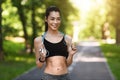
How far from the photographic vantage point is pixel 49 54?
6.00m

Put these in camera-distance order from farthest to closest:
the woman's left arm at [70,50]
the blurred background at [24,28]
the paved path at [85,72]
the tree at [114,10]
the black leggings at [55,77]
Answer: the tree at [114,10]
the blurred background at [24,28]
the paved path at [85,72]
the black leggings at [55,77]
the woman's left arm at [70,50]

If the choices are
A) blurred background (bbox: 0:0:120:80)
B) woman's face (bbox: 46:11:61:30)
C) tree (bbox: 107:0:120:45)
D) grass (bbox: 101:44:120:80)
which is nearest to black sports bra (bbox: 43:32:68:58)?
woman's face (bbox: 46:11:61:30)

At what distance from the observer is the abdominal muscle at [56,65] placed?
235 inches

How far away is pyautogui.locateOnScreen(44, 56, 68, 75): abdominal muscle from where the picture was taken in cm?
598

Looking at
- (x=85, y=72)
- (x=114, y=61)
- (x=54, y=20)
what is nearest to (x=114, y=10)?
(x=114, y=61)

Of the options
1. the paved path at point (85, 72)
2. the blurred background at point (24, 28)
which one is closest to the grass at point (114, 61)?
the blurred background at point (24, 28)

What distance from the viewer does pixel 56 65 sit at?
598cm

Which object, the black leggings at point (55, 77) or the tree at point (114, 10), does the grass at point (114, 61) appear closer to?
the tree at point (114, 10)

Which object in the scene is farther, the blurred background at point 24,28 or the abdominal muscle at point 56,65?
the blurred background at point 24,28

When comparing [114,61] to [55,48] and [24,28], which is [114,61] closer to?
[24,28]

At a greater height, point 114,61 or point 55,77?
point 55,77

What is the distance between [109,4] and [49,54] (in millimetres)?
45049

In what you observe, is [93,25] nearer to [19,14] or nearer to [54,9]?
[19,14]

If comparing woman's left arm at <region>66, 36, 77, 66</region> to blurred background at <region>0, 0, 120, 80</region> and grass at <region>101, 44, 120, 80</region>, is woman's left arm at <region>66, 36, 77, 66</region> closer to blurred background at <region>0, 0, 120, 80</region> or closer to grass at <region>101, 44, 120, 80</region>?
blurred background at <region>0, 0, 120, 80</region>
